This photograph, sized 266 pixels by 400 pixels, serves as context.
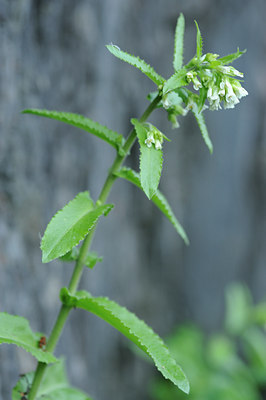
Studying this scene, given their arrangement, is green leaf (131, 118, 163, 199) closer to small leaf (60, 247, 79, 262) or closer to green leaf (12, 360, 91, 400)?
small leaf (60, 247, 79, 262)

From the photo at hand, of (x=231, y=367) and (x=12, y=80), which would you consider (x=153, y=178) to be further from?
(x=231, y=367)

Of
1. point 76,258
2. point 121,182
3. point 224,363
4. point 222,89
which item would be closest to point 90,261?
point 76,258

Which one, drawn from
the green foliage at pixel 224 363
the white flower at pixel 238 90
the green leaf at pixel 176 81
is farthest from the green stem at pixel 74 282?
the green foliage at pixel 224 363

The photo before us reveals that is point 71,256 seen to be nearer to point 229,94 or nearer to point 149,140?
point 149,140

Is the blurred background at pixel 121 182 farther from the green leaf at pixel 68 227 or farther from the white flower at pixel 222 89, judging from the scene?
the white flower at pixel 222 89

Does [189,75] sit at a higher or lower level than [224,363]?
lower

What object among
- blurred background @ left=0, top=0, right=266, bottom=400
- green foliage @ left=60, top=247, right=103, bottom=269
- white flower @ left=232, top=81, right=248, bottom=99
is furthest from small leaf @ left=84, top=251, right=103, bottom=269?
blurred background @ left=0, top=0, right=266, bottom=400

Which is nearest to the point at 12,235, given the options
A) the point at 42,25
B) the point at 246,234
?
the point at 42,25
